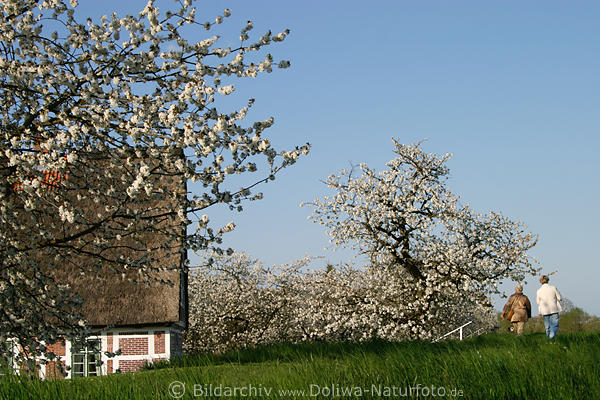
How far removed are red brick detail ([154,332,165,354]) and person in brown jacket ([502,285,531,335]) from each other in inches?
434

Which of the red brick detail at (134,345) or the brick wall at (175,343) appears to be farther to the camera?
the brick wall at (175,343)

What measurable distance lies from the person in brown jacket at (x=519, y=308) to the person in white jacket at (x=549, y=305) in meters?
2.38

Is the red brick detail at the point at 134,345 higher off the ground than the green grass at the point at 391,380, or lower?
higher

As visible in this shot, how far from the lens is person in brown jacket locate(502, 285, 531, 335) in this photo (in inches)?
723

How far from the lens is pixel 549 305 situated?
15.7m

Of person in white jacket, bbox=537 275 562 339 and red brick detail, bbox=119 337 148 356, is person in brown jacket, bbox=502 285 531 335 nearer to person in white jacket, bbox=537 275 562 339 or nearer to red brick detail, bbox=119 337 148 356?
person in white jacket, bbox=537 275 562 339

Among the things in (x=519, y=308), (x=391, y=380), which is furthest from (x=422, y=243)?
(x=391, y=380)

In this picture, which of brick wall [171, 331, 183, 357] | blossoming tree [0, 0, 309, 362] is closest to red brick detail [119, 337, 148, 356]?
brick wall [171, 331, 183, 357]

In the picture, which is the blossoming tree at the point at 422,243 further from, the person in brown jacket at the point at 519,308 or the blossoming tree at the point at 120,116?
the blossoming tree at the point at 120,116

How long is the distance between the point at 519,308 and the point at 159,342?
37.5 ft

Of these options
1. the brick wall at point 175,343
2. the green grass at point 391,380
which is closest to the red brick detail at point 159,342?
the brick wall at point 175,343

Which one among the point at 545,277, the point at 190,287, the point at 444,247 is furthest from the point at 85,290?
the point at 545,277

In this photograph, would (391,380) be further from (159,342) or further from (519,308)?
(159,342)

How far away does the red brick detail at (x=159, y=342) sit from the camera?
1978 centimetres
